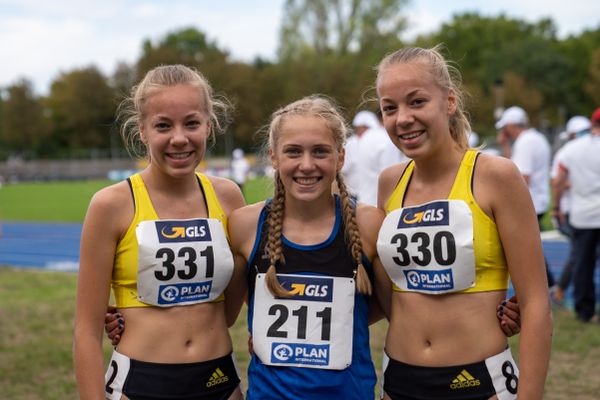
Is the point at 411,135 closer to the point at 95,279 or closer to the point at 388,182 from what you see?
the point at 388,182

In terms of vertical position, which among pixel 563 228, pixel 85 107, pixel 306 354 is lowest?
pixel 563 228

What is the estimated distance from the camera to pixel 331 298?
8.41ft

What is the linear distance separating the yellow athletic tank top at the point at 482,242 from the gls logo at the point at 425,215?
0.18 ft

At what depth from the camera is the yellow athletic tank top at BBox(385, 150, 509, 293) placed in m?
2.45

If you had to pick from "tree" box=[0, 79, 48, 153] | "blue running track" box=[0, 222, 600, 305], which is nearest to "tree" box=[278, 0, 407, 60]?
"tree" box=[0, 79, 48, 153]

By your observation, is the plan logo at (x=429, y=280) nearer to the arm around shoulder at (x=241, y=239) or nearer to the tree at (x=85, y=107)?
the arm around shoulder at (x=241, y=239)

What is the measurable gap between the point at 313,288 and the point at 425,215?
1.55 feet

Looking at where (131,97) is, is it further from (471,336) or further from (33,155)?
(33,155)

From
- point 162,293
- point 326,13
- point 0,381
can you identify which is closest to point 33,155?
point 326,13

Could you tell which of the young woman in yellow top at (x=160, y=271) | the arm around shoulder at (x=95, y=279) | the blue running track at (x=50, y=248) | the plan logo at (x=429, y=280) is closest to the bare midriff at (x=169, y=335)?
the young woman in yellow top at (x=160, y=271)

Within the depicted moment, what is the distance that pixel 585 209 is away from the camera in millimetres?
7059

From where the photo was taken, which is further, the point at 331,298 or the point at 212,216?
the point at 212,216

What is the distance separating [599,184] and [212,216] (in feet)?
17.6

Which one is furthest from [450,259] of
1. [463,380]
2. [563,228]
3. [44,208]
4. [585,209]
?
[44,208]
